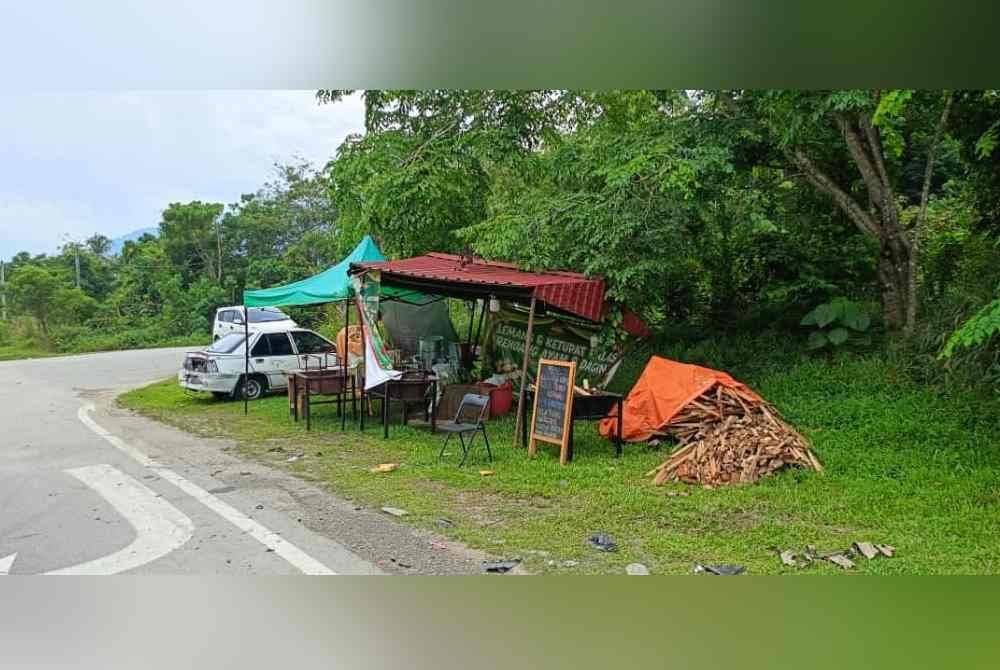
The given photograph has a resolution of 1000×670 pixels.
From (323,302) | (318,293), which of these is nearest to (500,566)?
(318,293)

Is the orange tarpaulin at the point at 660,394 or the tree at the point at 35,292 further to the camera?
the tree at the point at 35,292

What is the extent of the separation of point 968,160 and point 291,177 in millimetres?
23972

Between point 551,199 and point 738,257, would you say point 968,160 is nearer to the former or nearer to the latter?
point 738,257

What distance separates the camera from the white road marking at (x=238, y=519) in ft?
15.3

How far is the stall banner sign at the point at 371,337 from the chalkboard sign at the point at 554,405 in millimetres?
1931

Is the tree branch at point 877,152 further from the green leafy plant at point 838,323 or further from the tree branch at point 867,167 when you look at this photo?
the green leafy plant at point 838,323

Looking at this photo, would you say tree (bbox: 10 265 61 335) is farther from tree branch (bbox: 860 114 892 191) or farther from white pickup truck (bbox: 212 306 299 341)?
tree branch (bbox: 860 114 892 191)

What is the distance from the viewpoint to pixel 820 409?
8.12 metres

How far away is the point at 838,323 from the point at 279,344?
8503 millimetres

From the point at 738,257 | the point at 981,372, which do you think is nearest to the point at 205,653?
the point at 981,372

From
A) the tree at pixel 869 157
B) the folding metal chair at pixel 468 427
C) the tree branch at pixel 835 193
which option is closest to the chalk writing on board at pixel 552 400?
the folding metal chair at pixel 468 427

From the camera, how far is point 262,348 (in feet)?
39.3

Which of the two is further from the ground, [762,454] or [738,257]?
[738,257]

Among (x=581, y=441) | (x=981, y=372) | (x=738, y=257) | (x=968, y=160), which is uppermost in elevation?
(x=968, y=160)
